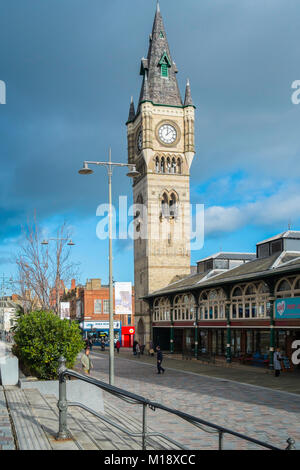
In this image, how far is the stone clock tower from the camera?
65.8 m

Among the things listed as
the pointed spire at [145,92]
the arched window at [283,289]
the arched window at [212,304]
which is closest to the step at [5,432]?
the arched window at [283,289]

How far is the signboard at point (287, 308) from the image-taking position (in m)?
28.9

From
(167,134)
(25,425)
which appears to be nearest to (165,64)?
(167,134)

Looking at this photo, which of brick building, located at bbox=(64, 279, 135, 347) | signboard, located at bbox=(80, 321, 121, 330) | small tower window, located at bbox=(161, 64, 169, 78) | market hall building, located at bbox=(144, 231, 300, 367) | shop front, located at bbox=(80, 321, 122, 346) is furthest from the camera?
brick building, located at bbox=(64, 279, 135, 347)

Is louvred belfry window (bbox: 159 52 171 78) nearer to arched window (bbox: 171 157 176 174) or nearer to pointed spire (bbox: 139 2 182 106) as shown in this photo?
pointed spire (bbox: 139 2 182 106)

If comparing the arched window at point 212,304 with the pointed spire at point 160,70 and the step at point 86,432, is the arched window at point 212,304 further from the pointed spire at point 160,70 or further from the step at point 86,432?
the pointed spire at point 160,70

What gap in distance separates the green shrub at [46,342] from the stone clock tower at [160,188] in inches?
1754

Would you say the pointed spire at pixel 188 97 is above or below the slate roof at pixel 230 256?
above

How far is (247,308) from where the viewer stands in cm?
3506

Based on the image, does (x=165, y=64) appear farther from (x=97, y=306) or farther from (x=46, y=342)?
(x=46, y=342)

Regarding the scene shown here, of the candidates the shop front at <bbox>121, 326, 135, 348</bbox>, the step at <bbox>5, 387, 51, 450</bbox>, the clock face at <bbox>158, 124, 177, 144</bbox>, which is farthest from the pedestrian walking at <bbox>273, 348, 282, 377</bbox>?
the clock face at <bbox>158, 124, 177, 144</bbox>

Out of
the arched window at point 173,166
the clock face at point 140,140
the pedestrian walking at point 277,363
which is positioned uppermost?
the clock face at point 140,140

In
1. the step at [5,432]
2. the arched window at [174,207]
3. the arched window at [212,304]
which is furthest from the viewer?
the arched window at [174,207]
